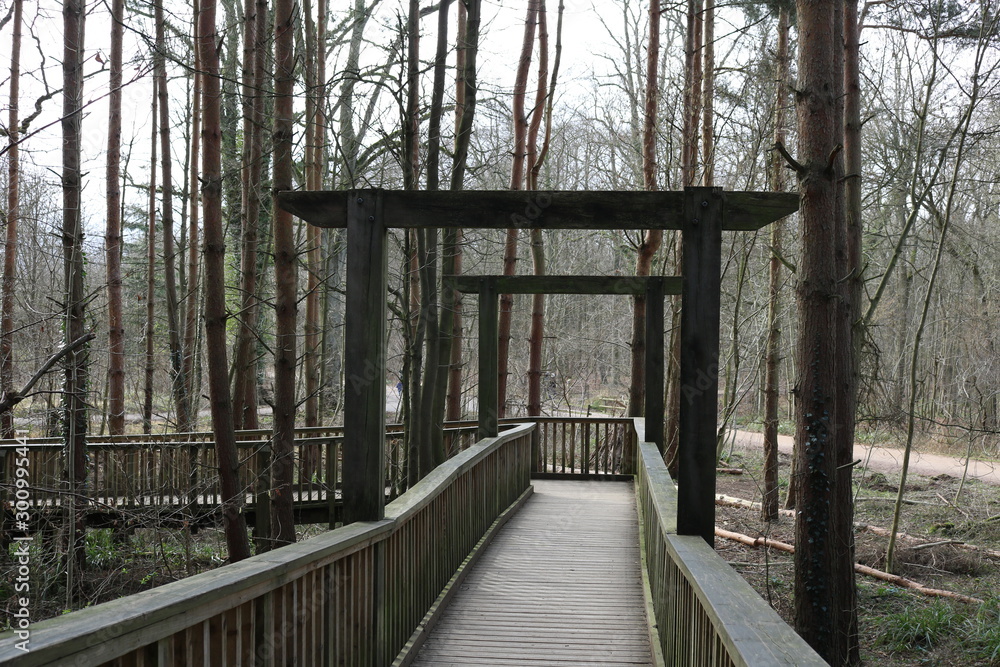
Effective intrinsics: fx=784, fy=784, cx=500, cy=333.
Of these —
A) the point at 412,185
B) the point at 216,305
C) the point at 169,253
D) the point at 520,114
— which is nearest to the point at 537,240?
the point at 520,114

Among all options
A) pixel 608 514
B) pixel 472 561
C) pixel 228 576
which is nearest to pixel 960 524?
pixel 608 514

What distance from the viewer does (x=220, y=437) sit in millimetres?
7582

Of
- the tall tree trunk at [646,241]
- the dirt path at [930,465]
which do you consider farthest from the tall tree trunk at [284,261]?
the dirt path at [930,465]

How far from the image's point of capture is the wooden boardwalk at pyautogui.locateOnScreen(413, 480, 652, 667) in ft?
15.7

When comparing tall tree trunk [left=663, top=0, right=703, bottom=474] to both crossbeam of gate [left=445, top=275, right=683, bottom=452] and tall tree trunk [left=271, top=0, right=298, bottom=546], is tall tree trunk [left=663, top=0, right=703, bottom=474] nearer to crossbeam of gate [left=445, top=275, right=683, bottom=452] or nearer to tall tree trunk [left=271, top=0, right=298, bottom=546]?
crossbeam of gate [left=445, top=275, right=683, bottom=452]

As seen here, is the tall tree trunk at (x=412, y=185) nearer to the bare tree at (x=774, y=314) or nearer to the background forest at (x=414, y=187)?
the background forest at (x=414, y=187)

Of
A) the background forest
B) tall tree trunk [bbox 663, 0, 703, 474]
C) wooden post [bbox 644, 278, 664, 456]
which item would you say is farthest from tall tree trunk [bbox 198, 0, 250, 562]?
tall tree trunk [bbox 663, 0, 703, 474]

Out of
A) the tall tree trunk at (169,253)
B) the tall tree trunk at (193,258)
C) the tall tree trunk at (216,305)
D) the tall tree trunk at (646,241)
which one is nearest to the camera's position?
the tall tree trunk at (216,305)

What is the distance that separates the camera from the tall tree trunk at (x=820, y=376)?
707 cm

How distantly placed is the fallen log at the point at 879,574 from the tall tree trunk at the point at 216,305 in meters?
5.48

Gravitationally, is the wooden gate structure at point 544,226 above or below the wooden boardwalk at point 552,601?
above

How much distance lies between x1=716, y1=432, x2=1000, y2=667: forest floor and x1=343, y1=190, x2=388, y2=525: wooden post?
4913 mm

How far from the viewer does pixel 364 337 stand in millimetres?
4348

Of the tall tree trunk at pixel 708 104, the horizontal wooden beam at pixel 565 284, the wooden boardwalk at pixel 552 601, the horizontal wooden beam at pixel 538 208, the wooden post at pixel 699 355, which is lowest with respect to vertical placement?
the wooden boardwalk at pixel 552 601
